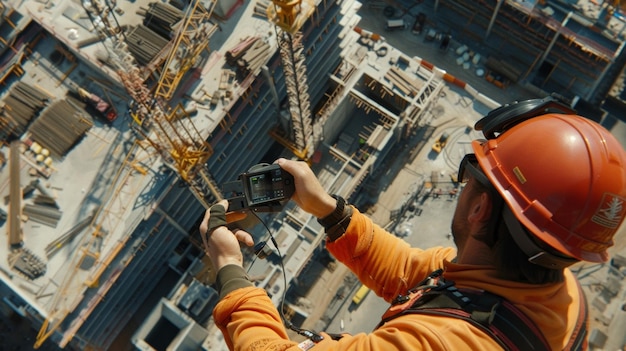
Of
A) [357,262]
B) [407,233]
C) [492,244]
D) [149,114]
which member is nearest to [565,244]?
[492,244]

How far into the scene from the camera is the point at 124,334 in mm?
33625

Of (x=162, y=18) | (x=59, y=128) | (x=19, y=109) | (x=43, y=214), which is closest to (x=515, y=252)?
(x=162, y=18)

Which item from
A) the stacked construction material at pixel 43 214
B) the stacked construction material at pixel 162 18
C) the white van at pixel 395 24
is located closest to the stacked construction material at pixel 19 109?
the stacked construction material at pixel 43 214

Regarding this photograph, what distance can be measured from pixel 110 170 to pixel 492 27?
32887 mm

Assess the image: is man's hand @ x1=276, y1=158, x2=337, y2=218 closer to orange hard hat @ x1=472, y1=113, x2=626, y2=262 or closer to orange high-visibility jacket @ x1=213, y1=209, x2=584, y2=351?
orange high-visibility jacket @ x1=213, y1=209, x2=584, y2=351

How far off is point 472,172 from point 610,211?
259 cm

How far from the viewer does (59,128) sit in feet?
87.2

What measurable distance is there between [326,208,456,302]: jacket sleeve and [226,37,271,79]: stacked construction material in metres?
16.6

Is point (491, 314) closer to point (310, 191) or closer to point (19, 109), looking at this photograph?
point (310, 191)

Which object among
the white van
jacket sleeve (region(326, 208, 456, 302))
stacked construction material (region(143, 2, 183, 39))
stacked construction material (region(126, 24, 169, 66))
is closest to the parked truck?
the white van

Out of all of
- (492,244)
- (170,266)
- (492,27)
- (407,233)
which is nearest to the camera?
(492,244)

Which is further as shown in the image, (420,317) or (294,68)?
(294,68)

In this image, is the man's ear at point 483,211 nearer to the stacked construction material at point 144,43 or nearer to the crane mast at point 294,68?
the crane mast at point 294,68

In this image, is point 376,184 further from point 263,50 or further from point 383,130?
point 263,50
